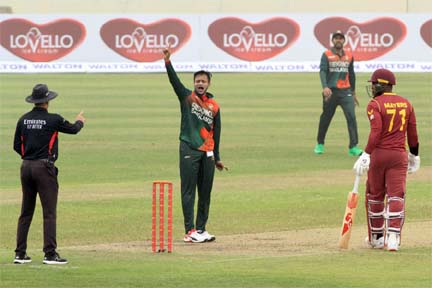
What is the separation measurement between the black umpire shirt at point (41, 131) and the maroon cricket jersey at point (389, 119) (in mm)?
3283

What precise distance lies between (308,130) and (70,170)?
8.65 metres

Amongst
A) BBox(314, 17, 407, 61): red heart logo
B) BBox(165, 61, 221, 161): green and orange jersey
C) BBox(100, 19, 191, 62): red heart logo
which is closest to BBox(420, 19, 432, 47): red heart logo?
BBox(314, 17, 407, 61): red heart logo

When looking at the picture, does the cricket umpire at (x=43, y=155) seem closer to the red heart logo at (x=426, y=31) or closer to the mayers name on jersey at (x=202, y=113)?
the mayers name on jersey at (x=202, y=113)

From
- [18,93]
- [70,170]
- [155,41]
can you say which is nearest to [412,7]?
[155,41]

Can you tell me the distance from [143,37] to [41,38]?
3.85 meters

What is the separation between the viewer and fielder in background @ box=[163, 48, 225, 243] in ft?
52.0

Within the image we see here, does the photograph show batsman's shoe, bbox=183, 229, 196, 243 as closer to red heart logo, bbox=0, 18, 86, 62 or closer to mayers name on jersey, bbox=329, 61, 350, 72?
mayers name on jersey, bbox=329, 61, 350, 72

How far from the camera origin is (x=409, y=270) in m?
13.4

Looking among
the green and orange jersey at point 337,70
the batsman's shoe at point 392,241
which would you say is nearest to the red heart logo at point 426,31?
the green and orange jersey at point 337,70

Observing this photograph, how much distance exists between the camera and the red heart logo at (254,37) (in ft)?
162

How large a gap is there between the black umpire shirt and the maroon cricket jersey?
3283 mm

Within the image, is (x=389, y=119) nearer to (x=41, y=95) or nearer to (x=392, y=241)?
(x=392, y=241)

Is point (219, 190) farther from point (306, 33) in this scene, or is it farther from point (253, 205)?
point (306, 33)

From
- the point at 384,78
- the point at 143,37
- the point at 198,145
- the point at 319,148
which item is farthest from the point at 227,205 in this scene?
the point at 143,37
